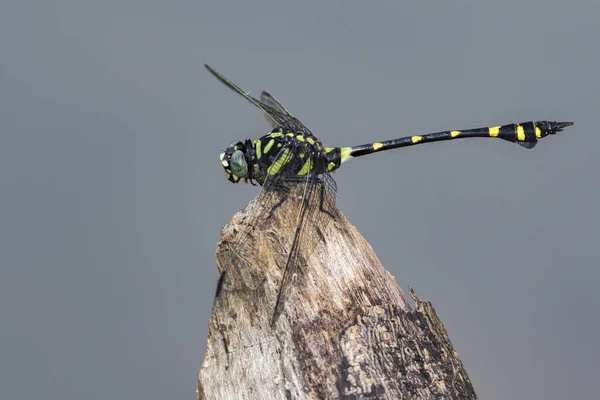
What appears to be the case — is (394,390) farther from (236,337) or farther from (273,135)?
(273,135)

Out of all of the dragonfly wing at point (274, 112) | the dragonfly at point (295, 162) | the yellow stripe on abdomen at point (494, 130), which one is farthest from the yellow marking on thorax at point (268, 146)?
the yellow stripe on abdomen at point (494, 130)

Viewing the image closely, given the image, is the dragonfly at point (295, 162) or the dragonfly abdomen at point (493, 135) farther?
the dragonfly abdomen at point (493, 135)

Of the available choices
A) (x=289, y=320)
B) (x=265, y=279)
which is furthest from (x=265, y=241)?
(x=289, y=320)

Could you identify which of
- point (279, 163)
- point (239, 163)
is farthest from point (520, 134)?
point (239, 163)

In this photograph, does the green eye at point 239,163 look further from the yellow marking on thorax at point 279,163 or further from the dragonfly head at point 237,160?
the yellow marking on thorax at point 279,163

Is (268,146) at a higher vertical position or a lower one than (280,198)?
higher

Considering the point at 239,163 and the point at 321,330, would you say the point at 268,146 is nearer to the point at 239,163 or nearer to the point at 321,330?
the point at 239,163
